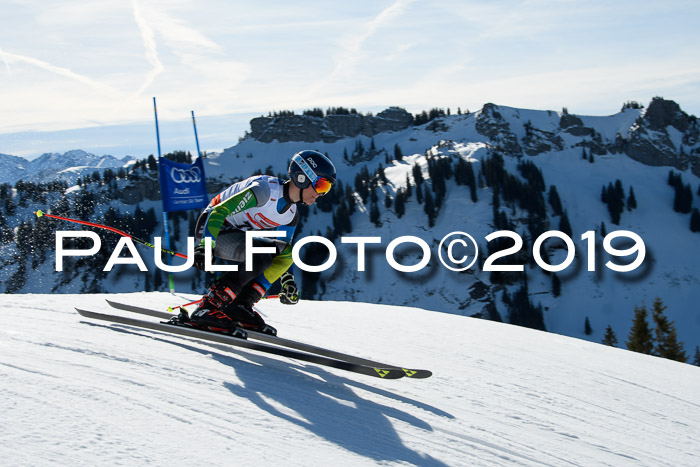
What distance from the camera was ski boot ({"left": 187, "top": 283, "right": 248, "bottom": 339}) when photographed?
5.70 metres

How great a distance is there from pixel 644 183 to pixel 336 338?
170782 mm

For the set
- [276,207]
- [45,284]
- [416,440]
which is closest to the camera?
[416,440]

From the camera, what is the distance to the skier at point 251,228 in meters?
5.53

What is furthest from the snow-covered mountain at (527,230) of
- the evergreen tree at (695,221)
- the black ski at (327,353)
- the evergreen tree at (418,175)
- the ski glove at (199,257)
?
the ski glove at (199,257)

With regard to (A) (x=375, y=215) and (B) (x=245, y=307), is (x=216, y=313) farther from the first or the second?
(A) (x=375, y=215)

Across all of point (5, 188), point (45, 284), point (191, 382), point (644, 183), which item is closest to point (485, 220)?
point (644, 183)

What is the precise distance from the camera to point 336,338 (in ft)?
23.1

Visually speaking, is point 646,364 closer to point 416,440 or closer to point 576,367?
point 576,367

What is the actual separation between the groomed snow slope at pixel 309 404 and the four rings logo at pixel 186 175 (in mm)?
8694

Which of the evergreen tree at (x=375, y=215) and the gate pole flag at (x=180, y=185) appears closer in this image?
the gate pole flag at (x=180, y=185)

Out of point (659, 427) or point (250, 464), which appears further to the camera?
point (659, 427)

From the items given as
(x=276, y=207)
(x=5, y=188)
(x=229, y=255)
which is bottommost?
(x=229, y=255)

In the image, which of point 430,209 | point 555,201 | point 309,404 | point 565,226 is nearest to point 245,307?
point 309,404

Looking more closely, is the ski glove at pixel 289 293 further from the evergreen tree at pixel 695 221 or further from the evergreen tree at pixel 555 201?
the evergreen tree at pixel 695 221
